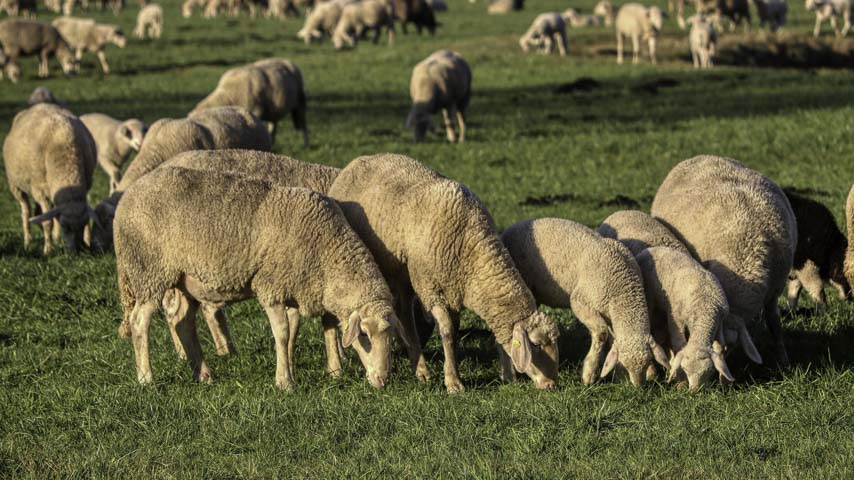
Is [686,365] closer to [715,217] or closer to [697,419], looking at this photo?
[697,419]

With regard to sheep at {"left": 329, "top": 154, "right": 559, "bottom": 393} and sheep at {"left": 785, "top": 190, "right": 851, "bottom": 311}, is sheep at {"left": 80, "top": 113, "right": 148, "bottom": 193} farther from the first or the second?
sheep at {"left": 785, "top": 190, "right": 851, "bottom": 311}

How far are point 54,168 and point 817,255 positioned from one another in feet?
24.8

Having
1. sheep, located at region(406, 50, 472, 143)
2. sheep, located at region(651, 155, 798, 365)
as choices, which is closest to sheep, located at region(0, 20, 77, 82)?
sheep, located at region(406, 50, 472, 143)

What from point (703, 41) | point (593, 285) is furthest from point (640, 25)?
point (593, 285)

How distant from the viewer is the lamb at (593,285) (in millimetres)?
7043

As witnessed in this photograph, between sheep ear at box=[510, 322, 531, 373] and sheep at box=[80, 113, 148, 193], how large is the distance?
8583mm

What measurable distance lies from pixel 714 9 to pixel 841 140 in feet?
67.0

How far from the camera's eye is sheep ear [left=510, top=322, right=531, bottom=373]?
277 inches

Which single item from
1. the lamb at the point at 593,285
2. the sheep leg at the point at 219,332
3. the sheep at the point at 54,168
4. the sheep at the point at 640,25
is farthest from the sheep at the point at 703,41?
the sheep leg at the point at 219,332

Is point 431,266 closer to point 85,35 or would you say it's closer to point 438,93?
point 438,93

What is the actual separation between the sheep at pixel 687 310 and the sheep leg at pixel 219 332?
291 cm

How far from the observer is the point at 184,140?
1174cm

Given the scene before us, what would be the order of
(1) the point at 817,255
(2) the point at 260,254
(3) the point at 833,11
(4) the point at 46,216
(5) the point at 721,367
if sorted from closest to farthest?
(5) the point at 721,367 < (2) the point at 260,254 < (1) the point at 817,255 < (4) the point at 46,216 < (3) the point at 833,11

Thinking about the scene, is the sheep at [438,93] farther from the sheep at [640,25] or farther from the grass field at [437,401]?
the sheep at [640,25]
